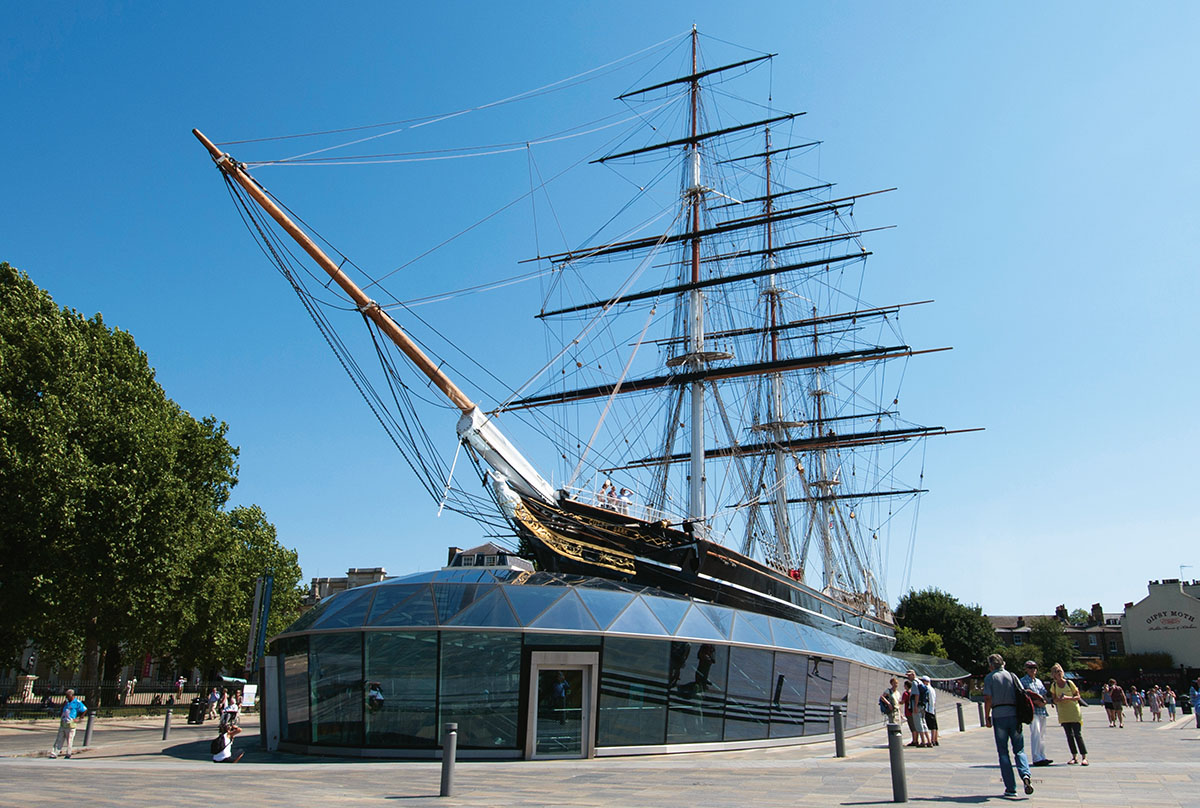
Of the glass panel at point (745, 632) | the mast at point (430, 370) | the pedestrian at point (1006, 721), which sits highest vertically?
the mast at point (430, 370)

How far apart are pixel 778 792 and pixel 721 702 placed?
781 centimetres

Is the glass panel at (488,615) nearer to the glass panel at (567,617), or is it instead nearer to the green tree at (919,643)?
the glass panel at (567,617)

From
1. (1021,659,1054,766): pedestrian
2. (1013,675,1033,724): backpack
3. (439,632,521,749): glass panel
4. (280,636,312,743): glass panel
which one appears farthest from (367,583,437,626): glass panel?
(1021,659,1054,766): pedestrian

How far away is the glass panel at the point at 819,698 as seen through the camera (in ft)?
67.5

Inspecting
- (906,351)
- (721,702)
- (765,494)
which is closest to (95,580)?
(721,702)

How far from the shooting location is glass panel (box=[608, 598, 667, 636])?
16.0 m

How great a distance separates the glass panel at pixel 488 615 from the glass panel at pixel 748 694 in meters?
5.60

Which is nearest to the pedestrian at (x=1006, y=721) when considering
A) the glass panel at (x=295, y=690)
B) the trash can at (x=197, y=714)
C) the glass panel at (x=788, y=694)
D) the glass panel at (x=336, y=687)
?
the glass panel at (x=788, y=694)

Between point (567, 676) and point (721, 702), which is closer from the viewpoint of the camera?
point (567, 676)

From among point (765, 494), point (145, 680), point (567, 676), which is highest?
point (765, 494)

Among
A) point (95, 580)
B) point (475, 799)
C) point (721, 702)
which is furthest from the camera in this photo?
point (95, 580)

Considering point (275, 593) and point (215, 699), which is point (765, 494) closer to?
point (275, 593)

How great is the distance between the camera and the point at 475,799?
9.88m

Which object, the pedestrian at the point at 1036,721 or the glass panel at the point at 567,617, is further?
the glass panel at the point at 567,617
